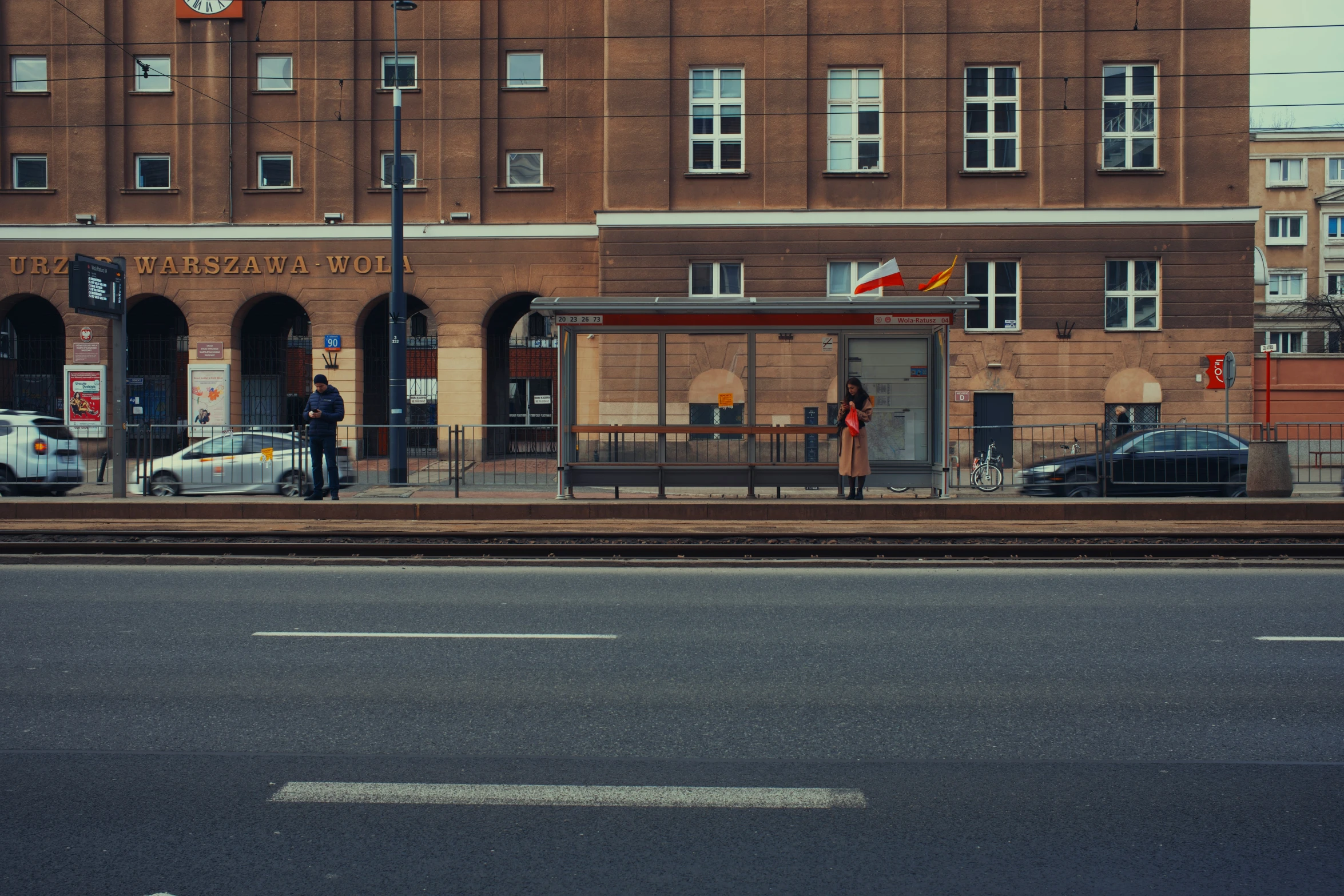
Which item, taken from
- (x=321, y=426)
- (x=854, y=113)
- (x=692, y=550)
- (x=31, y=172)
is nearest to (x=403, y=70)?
(x=31, y=172)

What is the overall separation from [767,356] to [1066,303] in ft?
46.6

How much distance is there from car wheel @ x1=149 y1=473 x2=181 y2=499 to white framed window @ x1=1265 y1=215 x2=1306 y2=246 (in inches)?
2487

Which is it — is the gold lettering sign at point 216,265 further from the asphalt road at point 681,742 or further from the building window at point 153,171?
the asphalt road at point 681,742

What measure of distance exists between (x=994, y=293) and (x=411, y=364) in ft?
52.0

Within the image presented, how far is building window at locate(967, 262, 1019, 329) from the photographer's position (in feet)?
90.4

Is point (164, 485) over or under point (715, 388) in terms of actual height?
under

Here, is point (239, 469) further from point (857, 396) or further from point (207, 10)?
point (207, 10)

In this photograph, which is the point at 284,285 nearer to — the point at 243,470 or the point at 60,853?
the point at 243,470

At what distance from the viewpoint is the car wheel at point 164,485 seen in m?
16.7

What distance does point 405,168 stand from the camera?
29031 millimetres

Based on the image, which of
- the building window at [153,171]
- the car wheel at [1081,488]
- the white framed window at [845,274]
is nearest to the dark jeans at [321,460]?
the car wheel at [1081,488]

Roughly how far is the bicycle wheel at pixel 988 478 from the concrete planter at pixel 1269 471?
343cm

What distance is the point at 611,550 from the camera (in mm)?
11891

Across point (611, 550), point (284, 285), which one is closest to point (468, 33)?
point (284, 285)
